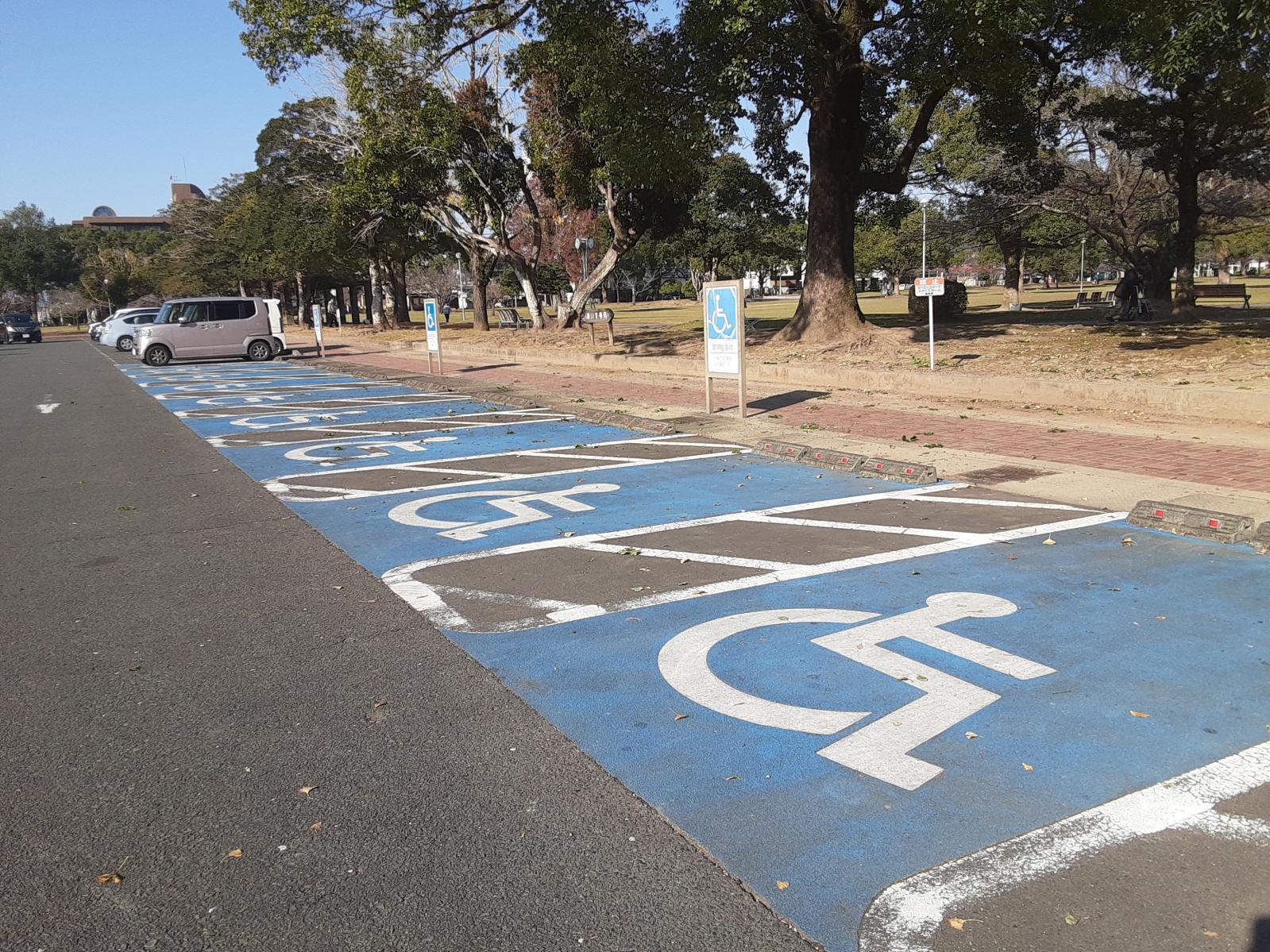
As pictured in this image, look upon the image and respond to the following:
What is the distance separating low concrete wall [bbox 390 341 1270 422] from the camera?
1079 centimetres

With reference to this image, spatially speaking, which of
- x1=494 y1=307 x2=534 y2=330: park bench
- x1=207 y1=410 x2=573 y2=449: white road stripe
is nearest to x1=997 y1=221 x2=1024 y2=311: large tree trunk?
x1=494 y1=307 x2=534 y2=330: park bench

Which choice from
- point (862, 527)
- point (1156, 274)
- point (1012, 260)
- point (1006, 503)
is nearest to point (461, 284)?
point (1012, 260)

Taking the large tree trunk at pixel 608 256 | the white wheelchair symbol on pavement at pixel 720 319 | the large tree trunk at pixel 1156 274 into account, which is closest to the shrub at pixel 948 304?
the large tree trunk at pixel 1156 274

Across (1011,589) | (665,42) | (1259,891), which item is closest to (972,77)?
(665,42)

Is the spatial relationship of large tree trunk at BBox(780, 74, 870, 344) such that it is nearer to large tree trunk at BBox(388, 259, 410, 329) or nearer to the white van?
the white van

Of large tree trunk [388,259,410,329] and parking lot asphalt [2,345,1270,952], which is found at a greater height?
large tree trunk [388,259,410,329]

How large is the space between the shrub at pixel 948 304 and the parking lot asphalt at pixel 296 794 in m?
24.7

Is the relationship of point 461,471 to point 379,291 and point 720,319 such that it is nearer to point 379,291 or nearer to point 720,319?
point 720,319

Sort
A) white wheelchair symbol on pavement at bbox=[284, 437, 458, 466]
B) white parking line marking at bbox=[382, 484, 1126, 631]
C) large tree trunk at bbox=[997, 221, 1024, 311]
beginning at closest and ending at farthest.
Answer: white parking line marking at bbox=[382, 484, 1126, 631] → white wheelchair symbol on pavement at bbox=[284, 437, 458, 466] → large tree trunk at bbox=[997, 221, 1024, 311]

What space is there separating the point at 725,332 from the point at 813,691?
914 centimetres

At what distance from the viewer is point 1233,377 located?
12.8 m

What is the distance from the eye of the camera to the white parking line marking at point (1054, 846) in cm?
278

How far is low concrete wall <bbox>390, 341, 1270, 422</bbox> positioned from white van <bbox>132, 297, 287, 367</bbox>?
1466 centimetres

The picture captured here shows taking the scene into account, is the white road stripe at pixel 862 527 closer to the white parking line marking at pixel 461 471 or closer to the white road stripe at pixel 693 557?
the white road stripe at pixel 693 557
